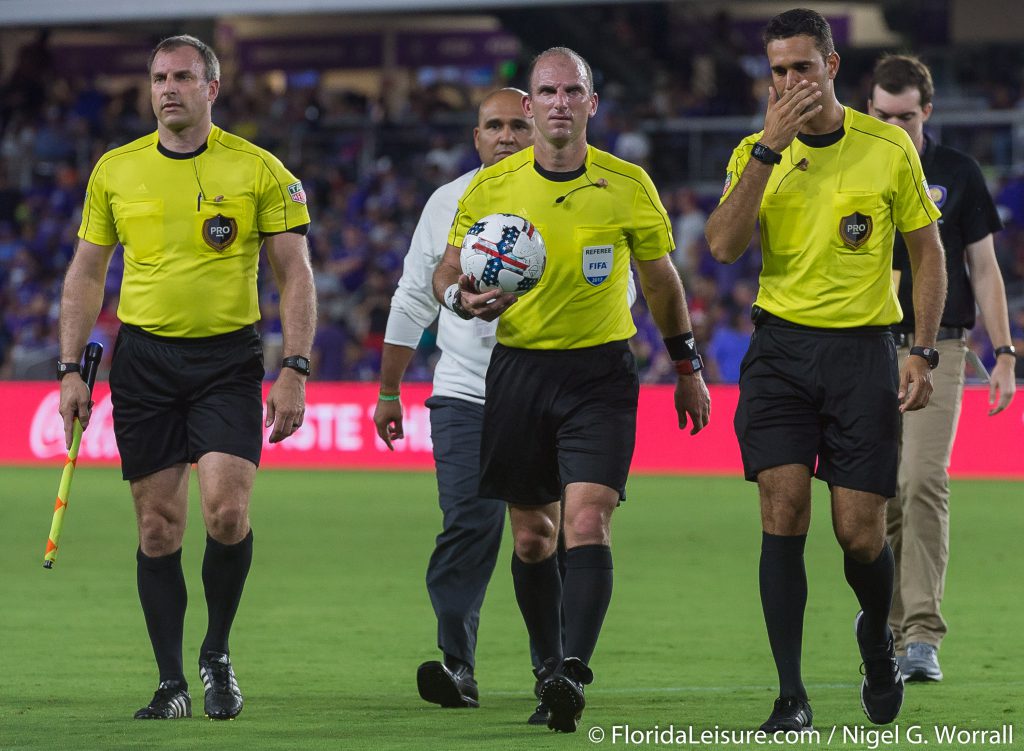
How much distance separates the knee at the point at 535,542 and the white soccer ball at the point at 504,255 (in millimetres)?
959

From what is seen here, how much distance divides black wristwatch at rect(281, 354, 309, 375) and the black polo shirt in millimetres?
2544

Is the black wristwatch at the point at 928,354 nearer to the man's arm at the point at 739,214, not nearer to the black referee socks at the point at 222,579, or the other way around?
the man's arm at the point at 739,214

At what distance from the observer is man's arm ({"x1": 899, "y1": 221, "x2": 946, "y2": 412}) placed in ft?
20.0

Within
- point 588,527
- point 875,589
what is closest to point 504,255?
point 588,527

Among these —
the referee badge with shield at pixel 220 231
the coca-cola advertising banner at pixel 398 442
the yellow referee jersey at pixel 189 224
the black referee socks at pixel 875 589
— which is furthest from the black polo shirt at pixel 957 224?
the coca-cola advertising banner at pixel 398 442

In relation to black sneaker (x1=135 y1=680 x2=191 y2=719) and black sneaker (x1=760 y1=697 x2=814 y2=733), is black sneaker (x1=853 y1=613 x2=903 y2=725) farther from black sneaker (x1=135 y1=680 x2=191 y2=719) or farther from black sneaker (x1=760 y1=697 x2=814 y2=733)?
black sneaker (x1=135 y1=680 x2=191 y2=719)

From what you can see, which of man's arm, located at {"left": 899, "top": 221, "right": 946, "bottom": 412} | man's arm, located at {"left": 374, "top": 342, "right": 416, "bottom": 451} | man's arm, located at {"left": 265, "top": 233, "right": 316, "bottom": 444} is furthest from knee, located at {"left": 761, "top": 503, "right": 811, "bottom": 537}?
man's arm, located at {"left": 374, "top": 342, "right": 416, "bottom": 451}

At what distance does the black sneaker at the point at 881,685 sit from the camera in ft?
20.1

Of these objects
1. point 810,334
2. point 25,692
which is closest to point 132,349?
point 25,692

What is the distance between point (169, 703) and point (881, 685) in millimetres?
2447

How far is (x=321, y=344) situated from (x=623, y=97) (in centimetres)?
976

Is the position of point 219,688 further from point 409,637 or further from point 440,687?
point 409,637

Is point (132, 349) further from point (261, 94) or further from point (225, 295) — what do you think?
point (261, 94)

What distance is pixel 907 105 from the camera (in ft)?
24.1
